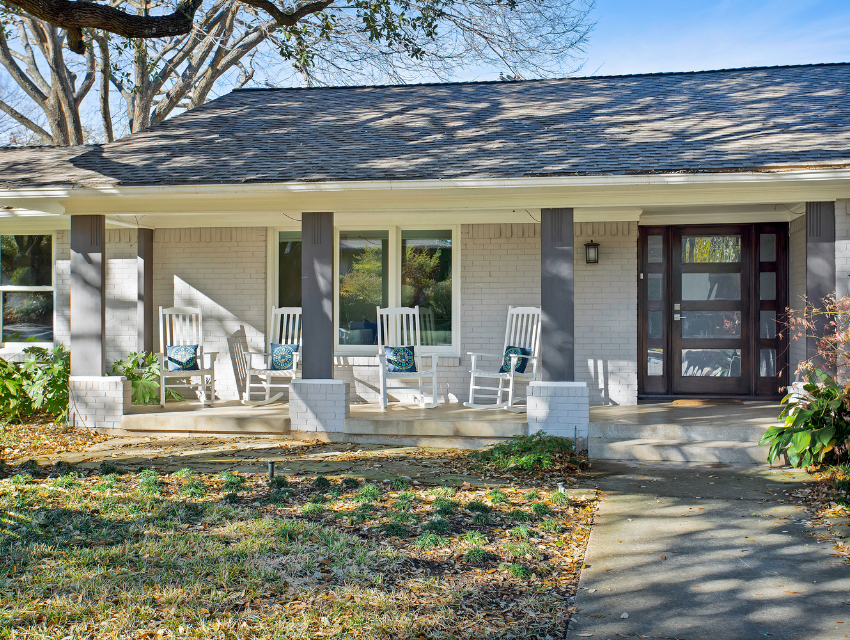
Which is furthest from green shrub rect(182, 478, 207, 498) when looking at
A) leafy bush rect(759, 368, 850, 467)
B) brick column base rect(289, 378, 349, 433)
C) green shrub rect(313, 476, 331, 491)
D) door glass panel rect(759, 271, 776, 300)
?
door glass panel rect(759, 271, 776, 300)

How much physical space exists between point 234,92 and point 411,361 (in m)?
5.22

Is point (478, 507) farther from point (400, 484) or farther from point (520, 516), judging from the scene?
point (400, 484)

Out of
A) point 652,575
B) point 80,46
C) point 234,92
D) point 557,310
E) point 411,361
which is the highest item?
point 234,92

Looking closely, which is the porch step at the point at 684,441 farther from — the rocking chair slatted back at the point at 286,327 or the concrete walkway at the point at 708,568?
the rocking chair slatted back at the point at 286,327

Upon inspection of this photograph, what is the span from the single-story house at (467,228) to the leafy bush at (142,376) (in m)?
0.38

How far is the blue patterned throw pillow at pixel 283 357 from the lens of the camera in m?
8.34

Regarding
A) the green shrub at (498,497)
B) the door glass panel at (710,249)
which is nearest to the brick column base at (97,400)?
the green shrub at (498,497)

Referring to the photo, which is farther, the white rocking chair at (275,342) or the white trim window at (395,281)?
the white trim window at (395,281)

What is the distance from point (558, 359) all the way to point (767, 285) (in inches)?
131

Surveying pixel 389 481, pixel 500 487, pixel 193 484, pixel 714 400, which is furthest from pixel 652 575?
pixel 714 400

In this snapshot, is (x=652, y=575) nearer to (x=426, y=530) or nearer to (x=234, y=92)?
(x=426, y=530)

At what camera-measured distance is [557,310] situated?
6.73 m

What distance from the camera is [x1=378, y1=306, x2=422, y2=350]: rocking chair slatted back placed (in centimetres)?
863

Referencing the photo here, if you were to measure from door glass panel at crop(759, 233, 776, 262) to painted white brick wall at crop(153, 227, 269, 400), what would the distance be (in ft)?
19.7
